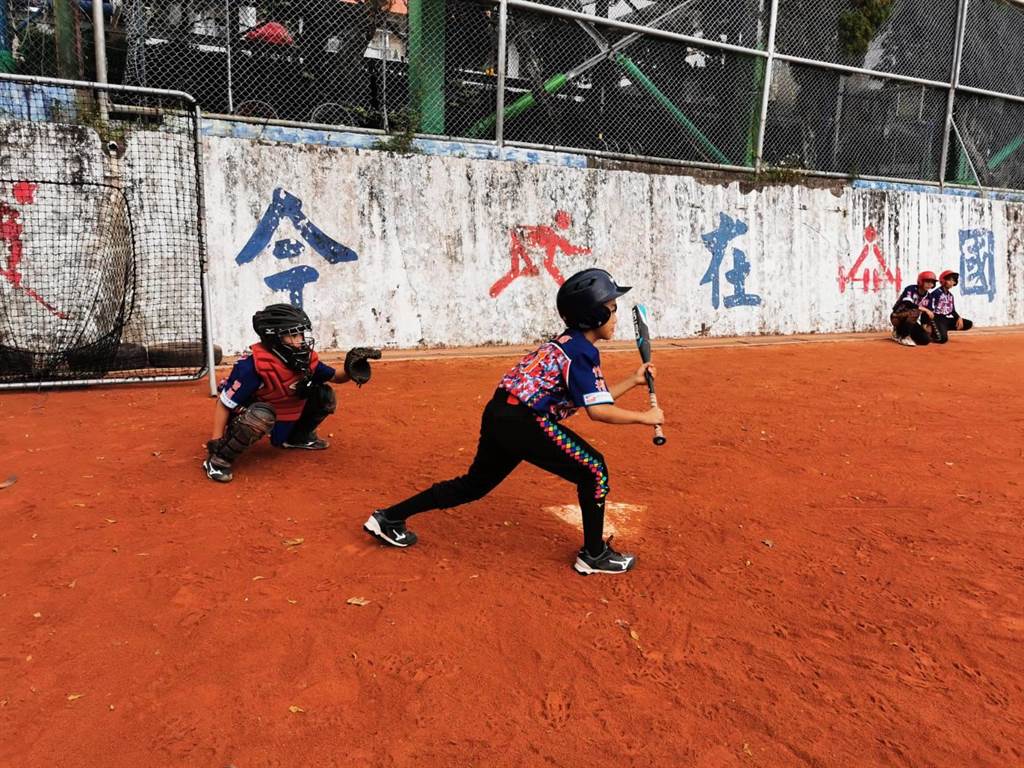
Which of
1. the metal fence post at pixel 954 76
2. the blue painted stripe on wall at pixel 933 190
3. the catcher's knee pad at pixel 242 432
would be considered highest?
the metal fence post at pixel 954 76

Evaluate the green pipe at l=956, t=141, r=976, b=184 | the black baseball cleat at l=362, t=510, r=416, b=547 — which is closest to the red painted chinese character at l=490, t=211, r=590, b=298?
the black baseball cleat at l=362, t=510, r=416, b=547

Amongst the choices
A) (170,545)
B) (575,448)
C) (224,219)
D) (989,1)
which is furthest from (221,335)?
(989,1)

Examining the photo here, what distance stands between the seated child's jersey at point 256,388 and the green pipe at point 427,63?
19.6ft

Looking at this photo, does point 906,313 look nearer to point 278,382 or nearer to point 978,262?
point 978,262

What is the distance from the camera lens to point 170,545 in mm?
3496

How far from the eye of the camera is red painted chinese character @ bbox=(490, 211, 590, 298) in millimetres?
10094

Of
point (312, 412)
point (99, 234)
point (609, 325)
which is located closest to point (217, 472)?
point (312, 412)

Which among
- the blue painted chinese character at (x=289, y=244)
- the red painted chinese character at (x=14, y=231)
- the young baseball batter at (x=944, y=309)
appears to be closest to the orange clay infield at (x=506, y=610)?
the red painted chinese character at (x=14, y=231)

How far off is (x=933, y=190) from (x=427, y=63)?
10.1 metres

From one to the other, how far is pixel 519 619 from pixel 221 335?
6.82 m

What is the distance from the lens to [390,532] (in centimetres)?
353

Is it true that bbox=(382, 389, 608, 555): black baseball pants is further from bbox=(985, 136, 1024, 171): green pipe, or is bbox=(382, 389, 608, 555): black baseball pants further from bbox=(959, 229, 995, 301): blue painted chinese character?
bbox=(985, 136, 1024, 171): green pipe

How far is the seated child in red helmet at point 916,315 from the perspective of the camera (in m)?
11.4

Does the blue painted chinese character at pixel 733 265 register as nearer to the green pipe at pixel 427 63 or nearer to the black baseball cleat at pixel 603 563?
the green pipe at pixel 427 63
